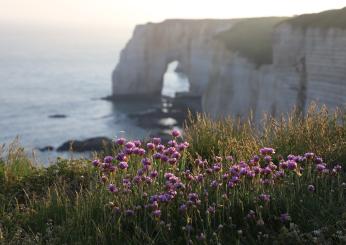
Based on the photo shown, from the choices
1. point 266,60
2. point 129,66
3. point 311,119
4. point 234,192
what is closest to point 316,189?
point 234,192

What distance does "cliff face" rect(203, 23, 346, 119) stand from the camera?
30.8m

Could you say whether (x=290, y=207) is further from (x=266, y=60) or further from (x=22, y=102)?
(x=22, y=102)

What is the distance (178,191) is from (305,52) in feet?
98.9

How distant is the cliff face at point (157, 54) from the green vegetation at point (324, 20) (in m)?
36.2

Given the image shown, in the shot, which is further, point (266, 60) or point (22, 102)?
point (22, 102)

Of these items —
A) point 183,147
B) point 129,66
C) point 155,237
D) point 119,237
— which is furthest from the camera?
point 129,66

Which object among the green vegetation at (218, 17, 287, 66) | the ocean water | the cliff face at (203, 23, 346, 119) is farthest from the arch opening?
the cliff face at (203, 23, 346, 119)

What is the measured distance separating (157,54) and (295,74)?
1695 inches

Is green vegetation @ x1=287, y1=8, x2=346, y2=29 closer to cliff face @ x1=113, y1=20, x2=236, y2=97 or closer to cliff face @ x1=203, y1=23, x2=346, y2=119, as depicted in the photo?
cliff face @ x1=203, y1=23, x2=346, y2=119

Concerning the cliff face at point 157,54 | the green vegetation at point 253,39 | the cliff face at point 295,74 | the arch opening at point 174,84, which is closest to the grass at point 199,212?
the cliff face at point 295,74

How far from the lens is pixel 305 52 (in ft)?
112

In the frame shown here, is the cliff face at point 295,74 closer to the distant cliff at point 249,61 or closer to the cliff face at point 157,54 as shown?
the distant cliff at point 249,61

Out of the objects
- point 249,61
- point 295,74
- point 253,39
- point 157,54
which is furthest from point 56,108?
point 295,74

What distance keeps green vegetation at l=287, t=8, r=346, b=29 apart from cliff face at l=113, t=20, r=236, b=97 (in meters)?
36.2
